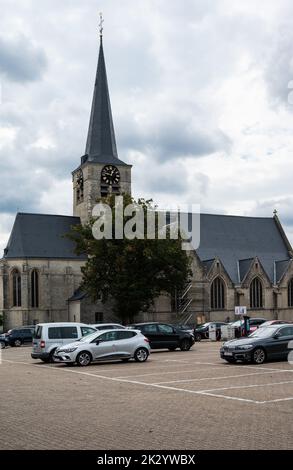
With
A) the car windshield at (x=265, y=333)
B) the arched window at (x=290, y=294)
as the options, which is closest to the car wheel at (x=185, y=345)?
the car windshield at (x=265, y=333)

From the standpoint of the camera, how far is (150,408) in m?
12.3

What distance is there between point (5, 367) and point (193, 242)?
44700mm

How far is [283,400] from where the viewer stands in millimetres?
13227

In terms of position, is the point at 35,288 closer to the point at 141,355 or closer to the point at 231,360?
the point at 141,355

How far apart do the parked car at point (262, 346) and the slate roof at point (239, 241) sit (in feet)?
141

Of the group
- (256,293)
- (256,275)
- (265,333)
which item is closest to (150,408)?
(265,333)

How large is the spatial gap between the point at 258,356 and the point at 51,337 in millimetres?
8750

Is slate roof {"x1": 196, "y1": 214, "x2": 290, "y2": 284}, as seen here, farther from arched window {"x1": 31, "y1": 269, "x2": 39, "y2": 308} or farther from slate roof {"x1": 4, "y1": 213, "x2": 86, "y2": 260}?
arched window {"x1": 31, "y1": 269, "x2": 39, "y2": 308}

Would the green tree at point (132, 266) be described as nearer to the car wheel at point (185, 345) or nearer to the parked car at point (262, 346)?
the car wheel at point (185, 345)

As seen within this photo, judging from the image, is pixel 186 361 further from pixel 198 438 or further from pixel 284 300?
pixel 284 300

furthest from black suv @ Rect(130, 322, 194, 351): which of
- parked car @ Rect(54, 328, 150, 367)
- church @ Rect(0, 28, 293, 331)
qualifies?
church @ Rect(0, 28, 293, 331)

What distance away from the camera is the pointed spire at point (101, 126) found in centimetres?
6994

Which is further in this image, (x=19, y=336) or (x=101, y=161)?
(x=101, y=161)
